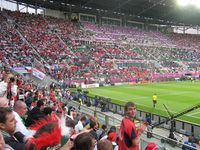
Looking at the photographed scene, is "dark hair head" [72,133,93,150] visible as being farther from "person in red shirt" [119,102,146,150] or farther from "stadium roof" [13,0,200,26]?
"stadium roof" [13,0,200,26]

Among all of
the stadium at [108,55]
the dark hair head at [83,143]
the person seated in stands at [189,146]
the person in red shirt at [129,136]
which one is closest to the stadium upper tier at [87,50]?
the stadium at [108,55]

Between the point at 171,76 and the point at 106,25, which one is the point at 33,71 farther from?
the point at 106,25

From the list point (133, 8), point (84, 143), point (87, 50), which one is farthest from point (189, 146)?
point (133, 8)

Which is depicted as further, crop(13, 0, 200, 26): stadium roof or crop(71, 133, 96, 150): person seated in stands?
crop(13, 0, 200, 26): stadium roof

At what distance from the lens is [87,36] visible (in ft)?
172

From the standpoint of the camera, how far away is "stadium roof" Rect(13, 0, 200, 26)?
52938mm

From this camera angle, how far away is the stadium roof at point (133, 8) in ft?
174

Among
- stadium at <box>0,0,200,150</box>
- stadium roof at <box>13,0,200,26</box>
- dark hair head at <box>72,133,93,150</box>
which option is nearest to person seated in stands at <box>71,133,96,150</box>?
dark hair head at <box>72,133,93,150</box>

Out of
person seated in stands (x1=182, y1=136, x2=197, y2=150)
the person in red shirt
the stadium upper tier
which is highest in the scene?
the stadium upper tier

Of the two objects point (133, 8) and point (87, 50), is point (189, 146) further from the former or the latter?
point (133, 8)

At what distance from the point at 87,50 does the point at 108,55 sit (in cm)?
402

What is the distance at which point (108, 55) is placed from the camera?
47625mm

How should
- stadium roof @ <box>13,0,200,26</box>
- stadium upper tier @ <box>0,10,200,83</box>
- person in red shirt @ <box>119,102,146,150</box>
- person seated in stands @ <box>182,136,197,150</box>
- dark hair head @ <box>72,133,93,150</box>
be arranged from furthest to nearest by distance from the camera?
stadium roof @ <box>13,0,200,26</box>
stadium upper tier @ <box>0,10,200,83</box>
person seated in stands @ <box>182,136,197,150</box>
person in red shirt @ <box>119,102,146,150</box>
dark hair head @ <box>72,133,93,150</box>

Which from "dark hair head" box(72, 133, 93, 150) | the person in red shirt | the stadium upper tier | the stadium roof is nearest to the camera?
"dark hair head" box(72, 133, 93, 150)
